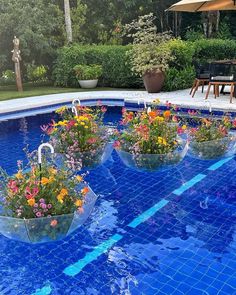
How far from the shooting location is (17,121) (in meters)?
9.24

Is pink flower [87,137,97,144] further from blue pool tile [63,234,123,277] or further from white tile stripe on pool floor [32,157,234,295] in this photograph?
blue pool tile [63,234,123,277]

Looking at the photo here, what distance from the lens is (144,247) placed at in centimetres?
354

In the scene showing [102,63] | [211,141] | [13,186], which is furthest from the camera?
[102,63]

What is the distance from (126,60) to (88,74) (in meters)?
1.59

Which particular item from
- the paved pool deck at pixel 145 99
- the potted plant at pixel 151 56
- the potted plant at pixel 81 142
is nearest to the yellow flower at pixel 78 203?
the potted plant at pixel 81 142

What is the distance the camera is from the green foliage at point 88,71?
12969mm

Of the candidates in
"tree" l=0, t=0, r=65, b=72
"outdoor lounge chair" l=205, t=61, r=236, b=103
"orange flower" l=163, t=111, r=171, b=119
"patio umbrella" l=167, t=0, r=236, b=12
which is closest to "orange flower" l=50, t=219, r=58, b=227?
"orange flower" l=163, t=111, r=171, b=119

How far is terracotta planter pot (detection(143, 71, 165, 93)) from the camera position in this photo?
11.0 metres

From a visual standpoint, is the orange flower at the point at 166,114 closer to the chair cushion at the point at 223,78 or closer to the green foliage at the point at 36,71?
the chair cushion at the point at 223,78

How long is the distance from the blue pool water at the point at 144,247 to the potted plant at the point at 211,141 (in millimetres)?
337

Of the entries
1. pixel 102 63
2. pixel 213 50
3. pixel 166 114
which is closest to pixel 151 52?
pixel 102 63

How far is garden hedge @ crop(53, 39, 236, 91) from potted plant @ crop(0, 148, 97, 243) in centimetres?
867

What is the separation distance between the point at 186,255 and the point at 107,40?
14994 millimetres

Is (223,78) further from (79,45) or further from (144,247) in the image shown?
(79,45)
